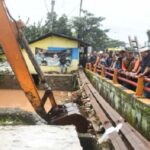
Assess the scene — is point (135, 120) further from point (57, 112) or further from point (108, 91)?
point (108, 91)

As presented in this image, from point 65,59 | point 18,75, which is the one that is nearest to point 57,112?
point 18,75

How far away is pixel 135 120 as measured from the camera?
8523 millimetres

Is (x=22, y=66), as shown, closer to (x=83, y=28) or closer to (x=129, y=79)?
(x=129, y=79)

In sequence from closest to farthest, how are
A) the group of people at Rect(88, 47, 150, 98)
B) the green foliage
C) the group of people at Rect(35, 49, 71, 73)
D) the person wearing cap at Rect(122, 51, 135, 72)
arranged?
the group of people at Rect(88, 47, 150, 98)
the person wearing cap at Rect(122, 51, 135, 72)
the group of people at Rect(35, 49, 71, 73)
the green foliage

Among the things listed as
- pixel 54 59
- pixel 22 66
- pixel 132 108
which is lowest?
pixel 54 59

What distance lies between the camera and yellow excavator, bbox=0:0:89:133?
7652mm

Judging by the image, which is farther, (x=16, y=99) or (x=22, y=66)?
(x=16, y=99)

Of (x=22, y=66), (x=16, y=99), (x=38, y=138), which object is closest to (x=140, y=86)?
(x=22, y=66)

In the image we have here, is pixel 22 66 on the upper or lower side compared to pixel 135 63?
upper

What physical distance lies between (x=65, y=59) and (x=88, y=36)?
19.6m

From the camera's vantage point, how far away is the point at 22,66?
25.7 ft

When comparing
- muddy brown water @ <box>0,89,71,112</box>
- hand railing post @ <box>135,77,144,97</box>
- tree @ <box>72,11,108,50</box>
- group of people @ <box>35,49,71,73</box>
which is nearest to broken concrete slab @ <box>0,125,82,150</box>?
hand railing post @ <box>135,77,144,97</box>

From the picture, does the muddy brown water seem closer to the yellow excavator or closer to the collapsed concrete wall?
the collapsed concrete wall

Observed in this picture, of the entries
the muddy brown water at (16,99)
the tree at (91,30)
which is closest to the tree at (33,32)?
the tree at (91,30)
